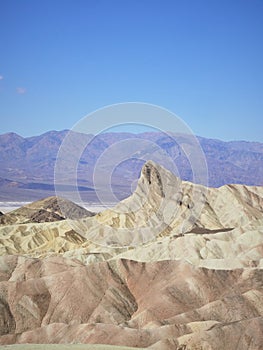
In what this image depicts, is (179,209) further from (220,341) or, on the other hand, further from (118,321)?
(220,341)

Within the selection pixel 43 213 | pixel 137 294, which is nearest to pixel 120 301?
pixel 137 294

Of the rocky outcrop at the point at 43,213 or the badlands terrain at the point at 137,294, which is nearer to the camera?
the badlands terrain at the point at 137,294

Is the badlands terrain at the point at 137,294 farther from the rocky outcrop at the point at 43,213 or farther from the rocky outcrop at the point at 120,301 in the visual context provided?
the rocky outcrop at the point at 43,213

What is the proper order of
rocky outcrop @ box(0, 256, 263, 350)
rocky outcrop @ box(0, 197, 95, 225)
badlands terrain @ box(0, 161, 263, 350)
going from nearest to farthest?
badlands terrain @ box(0, 161, 263, 350) → rocky outcrop @ box(0, 256, 263, 350) → rocky outcrop @ box(0, 197, 95, 225)

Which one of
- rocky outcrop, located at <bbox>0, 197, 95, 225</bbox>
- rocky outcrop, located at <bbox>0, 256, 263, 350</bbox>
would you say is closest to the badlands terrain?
rocky outcrop, located at <bbox>0, 256, 263, 350</bbox>

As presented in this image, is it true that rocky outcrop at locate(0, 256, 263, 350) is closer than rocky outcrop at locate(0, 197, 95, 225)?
Yes

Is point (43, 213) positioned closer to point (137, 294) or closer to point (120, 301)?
point (137, 294)

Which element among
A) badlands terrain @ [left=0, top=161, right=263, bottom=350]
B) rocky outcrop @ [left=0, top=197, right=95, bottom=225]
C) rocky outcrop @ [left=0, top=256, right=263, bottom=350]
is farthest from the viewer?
rocky outcrop @ [left=0, top=197, right=95, bottom=225]

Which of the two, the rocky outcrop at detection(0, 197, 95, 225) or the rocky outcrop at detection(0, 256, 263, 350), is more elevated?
the rocky outcrop at detection(0, 256, 263, 350)

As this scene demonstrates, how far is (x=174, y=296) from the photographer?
218 feet

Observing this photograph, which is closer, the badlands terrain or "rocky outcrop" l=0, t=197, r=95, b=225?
the badlands terrain

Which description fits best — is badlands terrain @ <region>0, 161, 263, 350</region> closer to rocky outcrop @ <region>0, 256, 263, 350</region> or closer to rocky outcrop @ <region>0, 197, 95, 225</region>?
rocky outcrop @ <region>0, 256, 263, 350</region>

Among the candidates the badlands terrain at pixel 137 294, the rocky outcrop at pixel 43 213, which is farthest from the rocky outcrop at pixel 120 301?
the rocky outcrop at pixel 43 213

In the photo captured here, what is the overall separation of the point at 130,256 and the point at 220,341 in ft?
175
